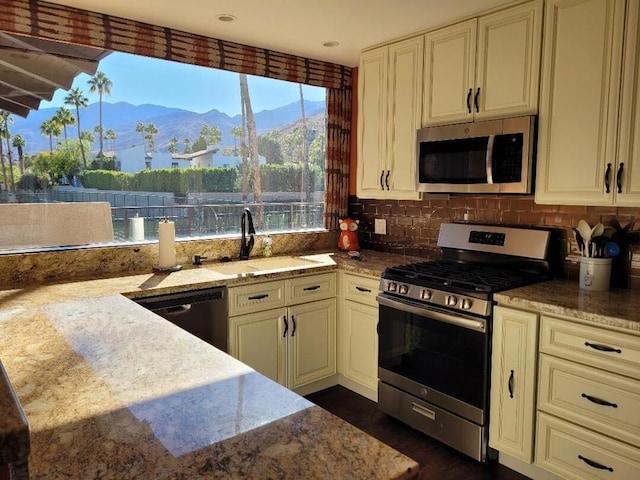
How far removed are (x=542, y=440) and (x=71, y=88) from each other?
3.13 m

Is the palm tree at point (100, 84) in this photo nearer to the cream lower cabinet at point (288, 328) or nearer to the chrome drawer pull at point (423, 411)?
the cream lower cabinet at point (288, 328)

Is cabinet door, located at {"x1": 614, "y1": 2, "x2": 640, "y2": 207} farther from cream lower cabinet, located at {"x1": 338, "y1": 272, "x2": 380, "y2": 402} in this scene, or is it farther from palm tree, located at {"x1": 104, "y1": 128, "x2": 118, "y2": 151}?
palm tree, located at {"x1": 104, "y1": 128, "x2": 118, "y2": 151}

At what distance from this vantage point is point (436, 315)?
2590 millimetres

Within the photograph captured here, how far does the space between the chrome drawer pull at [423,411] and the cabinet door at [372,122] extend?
1.41m

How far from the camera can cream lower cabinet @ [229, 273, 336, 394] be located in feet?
9.61

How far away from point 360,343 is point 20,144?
7.69ft

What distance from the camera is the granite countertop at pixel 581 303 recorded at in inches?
77.9

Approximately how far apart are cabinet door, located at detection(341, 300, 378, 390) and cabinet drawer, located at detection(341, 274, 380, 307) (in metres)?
0.04

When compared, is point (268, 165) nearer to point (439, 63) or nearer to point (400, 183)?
point (400, 183)

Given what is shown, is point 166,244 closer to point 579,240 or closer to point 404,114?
point 404,114

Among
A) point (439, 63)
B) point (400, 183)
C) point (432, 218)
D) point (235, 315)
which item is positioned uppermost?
point (439, 63)

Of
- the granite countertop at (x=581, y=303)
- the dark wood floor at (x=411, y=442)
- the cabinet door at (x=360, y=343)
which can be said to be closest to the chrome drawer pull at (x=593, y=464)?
the dark wood floor at (x=411, y=442)

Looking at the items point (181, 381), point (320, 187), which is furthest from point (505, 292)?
point (320, 187)

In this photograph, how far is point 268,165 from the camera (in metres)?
3.83
